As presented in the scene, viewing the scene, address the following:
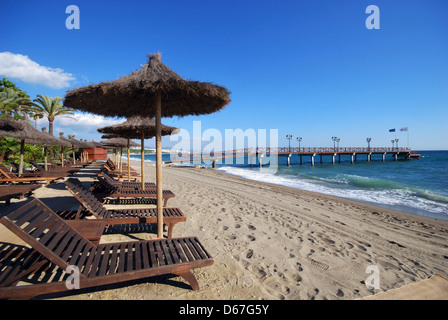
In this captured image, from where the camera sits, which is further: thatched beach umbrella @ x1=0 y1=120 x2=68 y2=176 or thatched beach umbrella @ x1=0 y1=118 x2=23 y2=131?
thatched beach umbrella @ x1=0 y1=120 x2=68 y2=176

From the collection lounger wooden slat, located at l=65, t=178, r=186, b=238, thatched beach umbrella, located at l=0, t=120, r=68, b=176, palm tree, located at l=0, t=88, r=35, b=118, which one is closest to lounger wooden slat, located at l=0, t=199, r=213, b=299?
lounger wooden slat, located at l=65, t=178, r=186, b=238

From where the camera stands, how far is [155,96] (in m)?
3.35

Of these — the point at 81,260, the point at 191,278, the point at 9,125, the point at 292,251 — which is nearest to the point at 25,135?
the point at 9,125

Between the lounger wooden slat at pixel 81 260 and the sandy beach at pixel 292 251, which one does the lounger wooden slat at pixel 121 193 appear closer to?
the sandy beach at pixel 292 251

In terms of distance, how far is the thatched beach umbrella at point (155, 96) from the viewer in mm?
2969

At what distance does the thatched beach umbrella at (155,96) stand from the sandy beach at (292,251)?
108cm

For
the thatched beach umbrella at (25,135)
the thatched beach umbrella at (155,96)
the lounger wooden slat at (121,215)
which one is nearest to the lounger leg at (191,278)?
the thatched beach umbrella at (155,96)

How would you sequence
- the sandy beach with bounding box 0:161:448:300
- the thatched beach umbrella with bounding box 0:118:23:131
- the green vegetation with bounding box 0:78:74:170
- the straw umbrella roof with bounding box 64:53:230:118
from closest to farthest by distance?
the sandy beach with bounding box 0:161:448:300, the straw umbrella roof with bounding box 64:53:230:118, the thatched beach umbrella with bounding box 0:118:23:131, the green vegetation with bounding box 0:78:74:170

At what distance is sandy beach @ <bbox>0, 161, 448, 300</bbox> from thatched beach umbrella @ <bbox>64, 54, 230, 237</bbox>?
108cm

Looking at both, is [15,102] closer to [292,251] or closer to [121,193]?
[121,193]

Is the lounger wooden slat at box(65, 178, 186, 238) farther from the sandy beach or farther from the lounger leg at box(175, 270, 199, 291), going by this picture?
the lounger leg at box(175, 270, 199, 291)

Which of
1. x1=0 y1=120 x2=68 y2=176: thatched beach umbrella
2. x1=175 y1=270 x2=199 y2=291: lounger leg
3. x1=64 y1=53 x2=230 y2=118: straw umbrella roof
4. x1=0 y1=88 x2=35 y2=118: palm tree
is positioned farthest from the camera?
x1=0 y1=88 x2=35 y2=118: palm tree

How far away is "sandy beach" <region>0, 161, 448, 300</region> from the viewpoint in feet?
8.11
